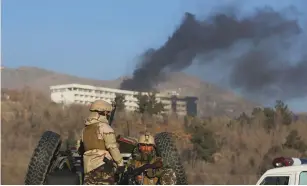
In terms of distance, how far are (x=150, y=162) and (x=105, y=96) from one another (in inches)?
1550

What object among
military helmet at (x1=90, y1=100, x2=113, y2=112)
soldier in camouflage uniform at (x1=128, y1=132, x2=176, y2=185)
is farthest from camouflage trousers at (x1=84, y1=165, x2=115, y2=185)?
soldier in camouflage uniform at (x1=128, y1=132, x2=176, y2=185)

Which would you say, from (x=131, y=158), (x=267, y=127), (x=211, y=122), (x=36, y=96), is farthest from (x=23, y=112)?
(x=131, y=158)

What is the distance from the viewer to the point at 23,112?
137ft

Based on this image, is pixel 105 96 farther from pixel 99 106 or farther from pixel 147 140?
pixel 99 106

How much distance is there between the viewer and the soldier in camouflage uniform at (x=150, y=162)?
27.6 feet

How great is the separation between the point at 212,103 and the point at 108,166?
51.9m

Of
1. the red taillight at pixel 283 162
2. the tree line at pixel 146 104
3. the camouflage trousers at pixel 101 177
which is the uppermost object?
the tree line at pixel 146 104

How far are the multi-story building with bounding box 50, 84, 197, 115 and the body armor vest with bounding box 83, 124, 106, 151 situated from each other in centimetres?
3642

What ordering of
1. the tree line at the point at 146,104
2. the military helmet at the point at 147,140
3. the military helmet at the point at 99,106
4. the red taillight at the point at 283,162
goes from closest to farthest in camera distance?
the military helmet at the point at 99,106, the red taillight at the point at 283,162, the military helmet at the point at 147,140, the tree line at the point at 146,104

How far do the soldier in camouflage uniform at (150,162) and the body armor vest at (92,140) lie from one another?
118 cm

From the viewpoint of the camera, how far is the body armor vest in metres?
7.39

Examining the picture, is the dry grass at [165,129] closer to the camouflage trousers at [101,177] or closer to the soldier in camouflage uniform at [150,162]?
the soldier in camouflage uniform at [150,162]

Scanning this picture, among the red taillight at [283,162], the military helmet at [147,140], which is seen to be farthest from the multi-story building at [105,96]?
the red taillight at [283,162]

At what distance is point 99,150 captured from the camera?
7395mm
